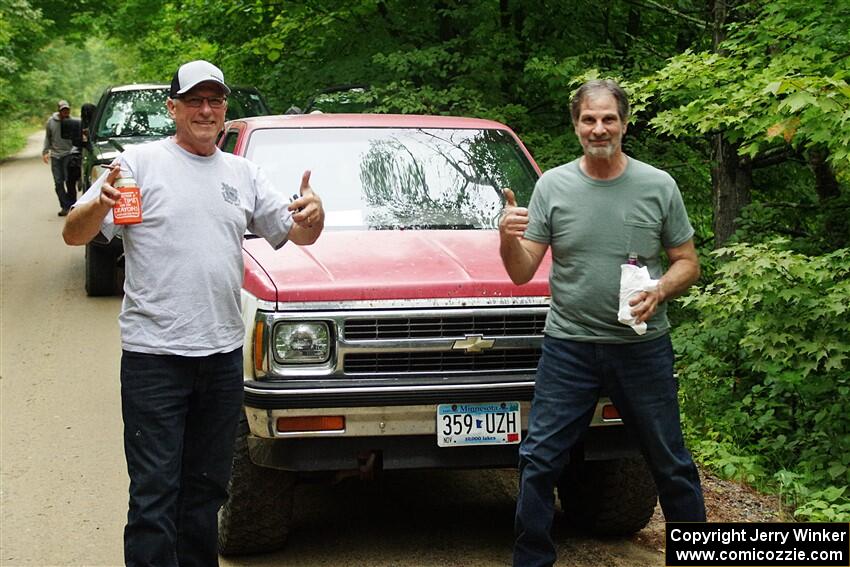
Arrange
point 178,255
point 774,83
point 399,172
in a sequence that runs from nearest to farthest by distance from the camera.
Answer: point 178,255 < point 774,83 < point 399,172

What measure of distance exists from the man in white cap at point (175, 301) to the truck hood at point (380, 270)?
33.6 inches

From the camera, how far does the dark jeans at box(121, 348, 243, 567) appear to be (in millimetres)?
3873

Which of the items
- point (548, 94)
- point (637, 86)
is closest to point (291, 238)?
point (637, 86)

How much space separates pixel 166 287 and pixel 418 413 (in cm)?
139

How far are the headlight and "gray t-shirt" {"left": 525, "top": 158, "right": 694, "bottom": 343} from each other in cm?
102

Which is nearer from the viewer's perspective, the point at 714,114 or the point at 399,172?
the point at 399,172

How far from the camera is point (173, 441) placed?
3.92 metres

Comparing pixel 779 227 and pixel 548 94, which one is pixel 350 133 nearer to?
pixel 779 227

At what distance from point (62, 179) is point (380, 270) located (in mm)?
15275

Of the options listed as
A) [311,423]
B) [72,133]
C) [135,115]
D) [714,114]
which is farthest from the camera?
[72,133]

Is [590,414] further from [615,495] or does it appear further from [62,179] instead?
[62,179]

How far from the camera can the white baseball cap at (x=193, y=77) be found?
12.8ft

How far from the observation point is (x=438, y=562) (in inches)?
204

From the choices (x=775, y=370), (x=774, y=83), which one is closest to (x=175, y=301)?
(x=774, y=83)
